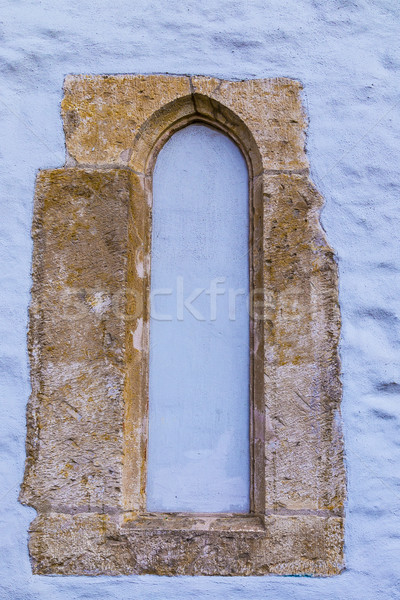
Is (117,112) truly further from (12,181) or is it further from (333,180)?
(333,180)

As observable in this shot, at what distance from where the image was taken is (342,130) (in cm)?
268

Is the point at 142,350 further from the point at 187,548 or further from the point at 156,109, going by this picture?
the point at 156,109

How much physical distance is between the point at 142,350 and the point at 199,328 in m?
0.27

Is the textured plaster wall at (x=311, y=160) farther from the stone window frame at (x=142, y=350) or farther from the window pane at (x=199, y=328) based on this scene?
the window pane at (x=199, y=328)

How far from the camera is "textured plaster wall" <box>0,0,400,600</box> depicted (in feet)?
7.99

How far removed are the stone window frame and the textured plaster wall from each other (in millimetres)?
57

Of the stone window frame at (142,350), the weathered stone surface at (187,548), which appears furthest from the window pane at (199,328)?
the weathered stone surface at (187,548)

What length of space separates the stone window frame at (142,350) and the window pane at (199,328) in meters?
0.06

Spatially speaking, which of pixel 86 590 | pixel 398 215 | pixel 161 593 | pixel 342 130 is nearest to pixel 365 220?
Answer: pixel 398 215

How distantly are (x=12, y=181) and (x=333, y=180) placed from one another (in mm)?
1419

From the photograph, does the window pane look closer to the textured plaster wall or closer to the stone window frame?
the stone window frame

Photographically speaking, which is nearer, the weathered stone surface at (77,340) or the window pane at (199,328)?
the weathered stone surface at (77,340)

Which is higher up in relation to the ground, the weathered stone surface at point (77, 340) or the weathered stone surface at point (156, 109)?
the weathered stone surface at point (156, 109)

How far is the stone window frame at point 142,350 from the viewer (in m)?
2.45
